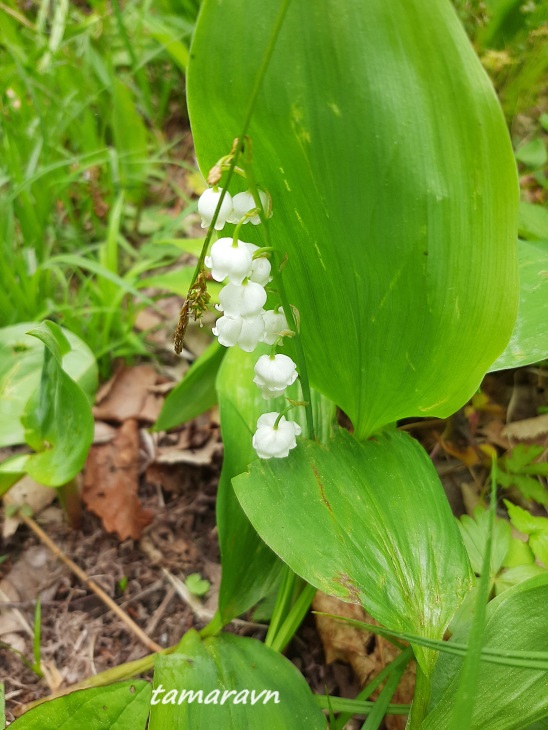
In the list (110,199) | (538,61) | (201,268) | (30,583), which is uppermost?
(538,61)

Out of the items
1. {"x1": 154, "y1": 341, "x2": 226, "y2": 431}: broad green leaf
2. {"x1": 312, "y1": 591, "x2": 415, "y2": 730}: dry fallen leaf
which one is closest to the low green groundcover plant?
{"x1": 312, "y1": 591, "x2": 415, "y2": 730}: dry fallen leaf

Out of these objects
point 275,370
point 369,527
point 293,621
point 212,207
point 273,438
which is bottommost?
point 293,621

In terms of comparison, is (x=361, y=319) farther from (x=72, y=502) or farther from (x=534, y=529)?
(x=72, y=502)

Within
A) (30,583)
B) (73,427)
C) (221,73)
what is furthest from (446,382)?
(30,583)

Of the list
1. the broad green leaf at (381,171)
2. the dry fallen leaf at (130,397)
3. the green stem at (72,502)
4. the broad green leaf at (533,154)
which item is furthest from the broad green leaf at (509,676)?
the broad green leaf at (533,154)

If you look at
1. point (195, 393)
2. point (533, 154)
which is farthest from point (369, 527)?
point (533, 154)

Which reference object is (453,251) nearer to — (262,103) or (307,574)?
(262,103)
